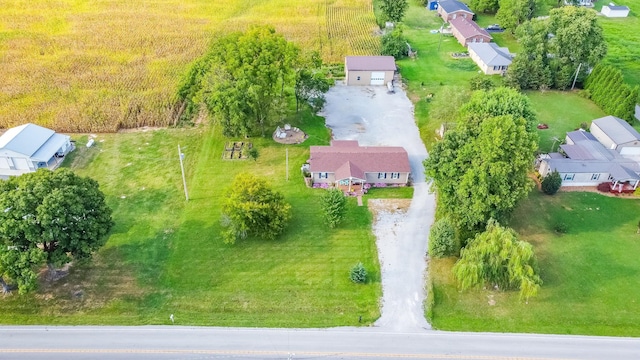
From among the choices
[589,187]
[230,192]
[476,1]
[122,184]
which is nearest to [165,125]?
[122,184]

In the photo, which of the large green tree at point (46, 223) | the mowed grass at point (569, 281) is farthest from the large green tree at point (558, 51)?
the large green tree at point (46, 223)

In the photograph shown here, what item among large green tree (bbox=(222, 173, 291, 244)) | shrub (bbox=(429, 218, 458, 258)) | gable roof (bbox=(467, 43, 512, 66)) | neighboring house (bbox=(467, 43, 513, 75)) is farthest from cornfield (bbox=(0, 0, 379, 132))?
shrub (bbox=(429, 218, 458, 258))

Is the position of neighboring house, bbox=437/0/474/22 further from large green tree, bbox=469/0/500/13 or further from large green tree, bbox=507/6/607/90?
large green tree, bbox=507/6/607/90

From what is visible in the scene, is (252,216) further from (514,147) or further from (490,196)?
(514,147)

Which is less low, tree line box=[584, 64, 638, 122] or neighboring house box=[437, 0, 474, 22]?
neighboring house box=[437, 0, 474, 22]

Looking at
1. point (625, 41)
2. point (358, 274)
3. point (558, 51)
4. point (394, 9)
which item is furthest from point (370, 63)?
point (625, 41)

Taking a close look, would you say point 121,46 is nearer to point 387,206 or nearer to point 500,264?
point 387,206
